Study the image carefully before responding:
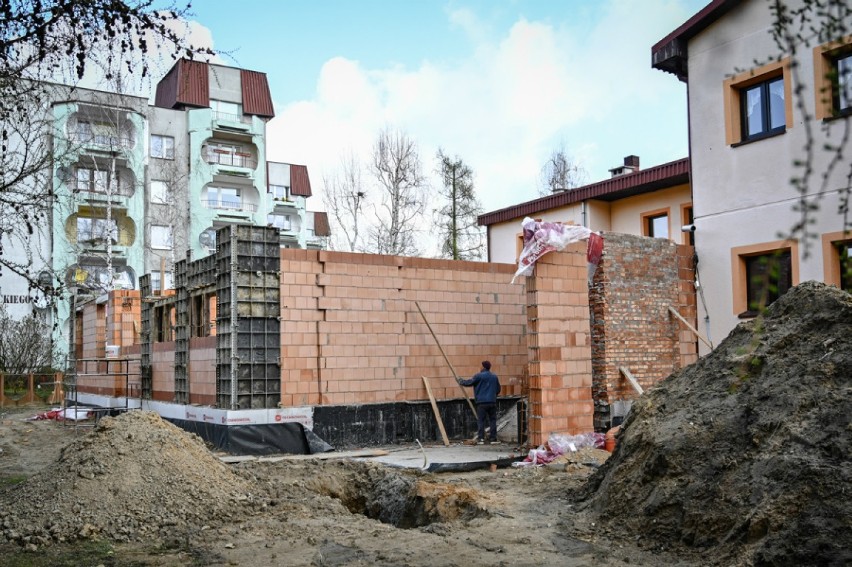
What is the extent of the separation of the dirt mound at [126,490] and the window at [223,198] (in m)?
32.5

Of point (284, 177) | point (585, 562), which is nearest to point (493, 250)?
point (585, 562)

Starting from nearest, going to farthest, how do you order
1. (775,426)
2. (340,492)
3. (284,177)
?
(775,426) → (340,492) → (284,177)

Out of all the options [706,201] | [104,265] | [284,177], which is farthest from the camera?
[284,177]

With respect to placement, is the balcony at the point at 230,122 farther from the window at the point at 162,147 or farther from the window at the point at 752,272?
the window at the point at 752,272

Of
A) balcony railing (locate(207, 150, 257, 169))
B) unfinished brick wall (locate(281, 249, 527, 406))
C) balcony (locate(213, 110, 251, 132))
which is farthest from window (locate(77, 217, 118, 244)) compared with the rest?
balcony (locate(213, 110, 251, 132))

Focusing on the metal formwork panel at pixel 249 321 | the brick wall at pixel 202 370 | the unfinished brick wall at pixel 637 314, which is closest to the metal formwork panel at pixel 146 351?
the brick wall at pixel 202 370

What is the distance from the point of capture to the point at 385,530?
739 centimetres

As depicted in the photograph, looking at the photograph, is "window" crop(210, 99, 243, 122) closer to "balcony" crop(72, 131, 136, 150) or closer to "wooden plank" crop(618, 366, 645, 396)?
"balcony" crop(72, 131, 136, 150)

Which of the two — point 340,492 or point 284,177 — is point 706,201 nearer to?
point 340,492

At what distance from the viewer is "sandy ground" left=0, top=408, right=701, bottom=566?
6483 mm

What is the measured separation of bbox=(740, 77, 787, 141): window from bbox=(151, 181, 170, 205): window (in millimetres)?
30043

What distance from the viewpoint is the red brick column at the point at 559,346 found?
11844 millimetres

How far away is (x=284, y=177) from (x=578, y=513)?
42.5 m

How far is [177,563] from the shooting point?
21.3 ft
